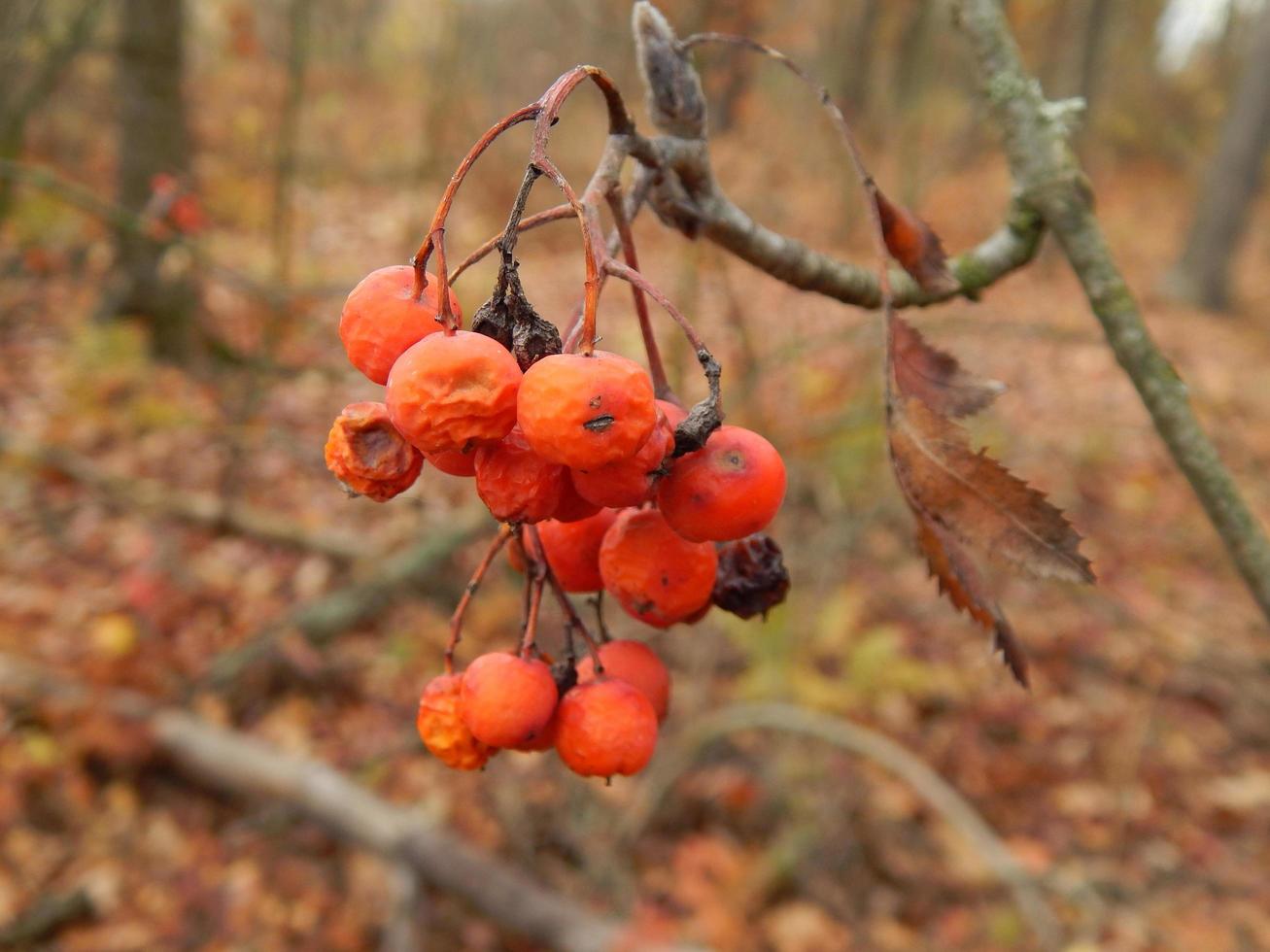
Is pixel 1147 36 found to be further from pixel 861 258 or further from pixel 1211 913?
pixel 1211 913

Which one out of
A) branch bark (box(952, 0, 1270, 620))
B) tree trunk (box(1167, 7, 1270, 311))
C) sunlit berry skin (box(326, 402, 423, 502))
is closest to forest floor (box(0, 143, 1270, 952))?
branch bark (box(952, 0, 1270, 620))

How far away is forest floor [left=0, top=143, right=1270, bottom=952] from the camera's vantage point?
12.2 ft

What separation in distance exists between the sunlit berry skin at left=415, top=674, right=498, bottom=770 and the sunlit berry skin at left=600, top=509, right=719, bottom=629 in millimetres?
235

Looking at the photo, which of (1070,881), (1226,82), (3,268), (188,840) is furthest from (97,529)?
(1226,82)

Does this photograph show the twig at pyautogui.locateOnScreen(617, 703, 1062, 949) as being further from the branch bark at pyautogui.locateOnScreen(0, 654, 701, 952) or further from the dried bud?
the dried bud

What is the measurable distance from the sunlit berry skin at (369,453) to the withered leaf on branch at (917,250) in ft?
2.05

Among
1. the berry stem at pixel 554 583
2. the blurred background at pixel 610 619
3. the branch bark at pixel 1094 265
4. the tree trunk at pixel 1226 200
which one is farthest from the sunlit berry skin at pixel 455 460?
the tree trunk at pixel 1226 200

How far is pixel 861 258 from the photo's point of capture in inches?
282

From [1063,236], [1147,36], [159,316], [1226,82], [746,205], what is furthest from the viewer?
[1226,82]

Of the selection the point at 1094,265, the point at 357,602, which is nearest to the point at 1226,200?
the point at 357,602

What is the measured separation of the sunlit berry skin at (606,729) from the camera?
0.99m

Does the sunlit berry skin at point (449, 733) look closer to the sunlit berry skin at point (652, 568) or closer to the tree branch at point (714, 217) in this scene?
the sunlit berry skin at point (652, 568)

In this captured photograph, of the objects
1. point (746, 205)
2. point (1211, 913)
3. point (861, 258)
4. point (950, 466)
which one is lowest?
point (1211, 913)

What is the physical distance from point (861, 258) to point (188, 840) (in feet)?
19.0
